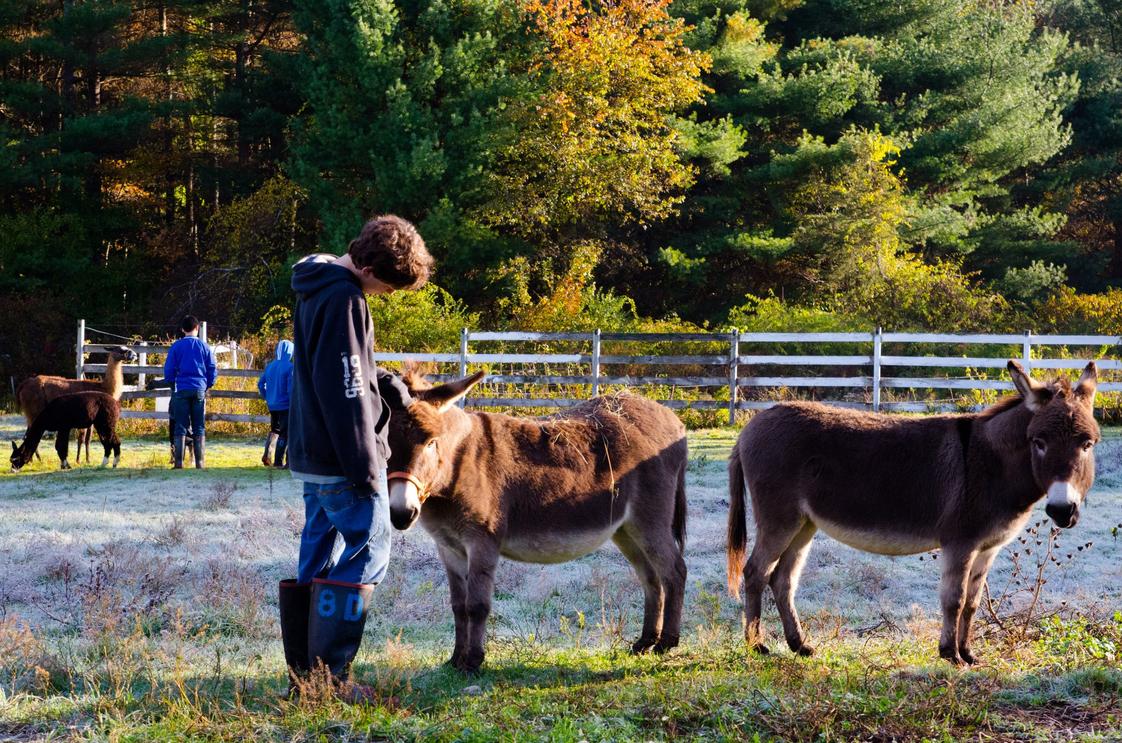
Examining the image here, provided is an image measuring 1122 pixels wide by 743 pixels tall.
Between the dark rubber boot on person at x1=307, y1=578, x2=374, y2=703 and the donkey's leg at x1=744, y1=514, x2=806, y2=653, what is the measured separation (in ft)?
8.32

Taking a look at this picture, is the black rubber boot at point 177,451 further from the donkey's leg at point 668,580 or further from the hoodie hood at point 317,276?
the hoodie hood at point 317,276

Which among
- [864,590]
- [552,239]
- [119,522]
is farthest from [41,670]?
[552,239]

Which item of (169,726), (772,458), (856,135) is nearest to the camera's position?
(169,726)

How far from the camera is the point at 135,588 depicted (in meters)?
7.93

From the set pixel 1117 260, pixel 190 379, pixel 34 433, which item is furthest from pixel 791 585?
pixel 1117 260

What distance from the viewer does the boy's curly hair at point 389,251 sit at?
195 inches

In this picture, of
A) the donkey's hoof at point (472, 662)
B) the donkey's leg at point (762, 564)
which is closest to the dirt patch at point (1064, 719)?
the donkey's leg at point (762, 564)

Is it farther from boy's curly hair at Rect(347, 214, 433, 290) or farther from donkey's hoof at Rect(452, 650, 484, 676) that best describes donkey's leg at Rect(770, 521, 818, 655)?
boy's curly hair at Rect(347, 214, 433, 290)

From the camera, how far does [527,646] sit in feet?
21.7

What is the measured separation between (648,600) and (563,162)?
23.0m

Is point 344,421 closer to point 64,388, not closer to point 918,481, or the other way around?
point 918,481

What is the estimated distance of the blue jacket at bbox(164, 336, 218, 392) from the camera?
1423cm

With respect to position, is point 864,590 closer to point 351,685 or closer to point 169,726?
point 351,685

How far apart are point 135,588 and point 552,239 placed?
24.2 m
